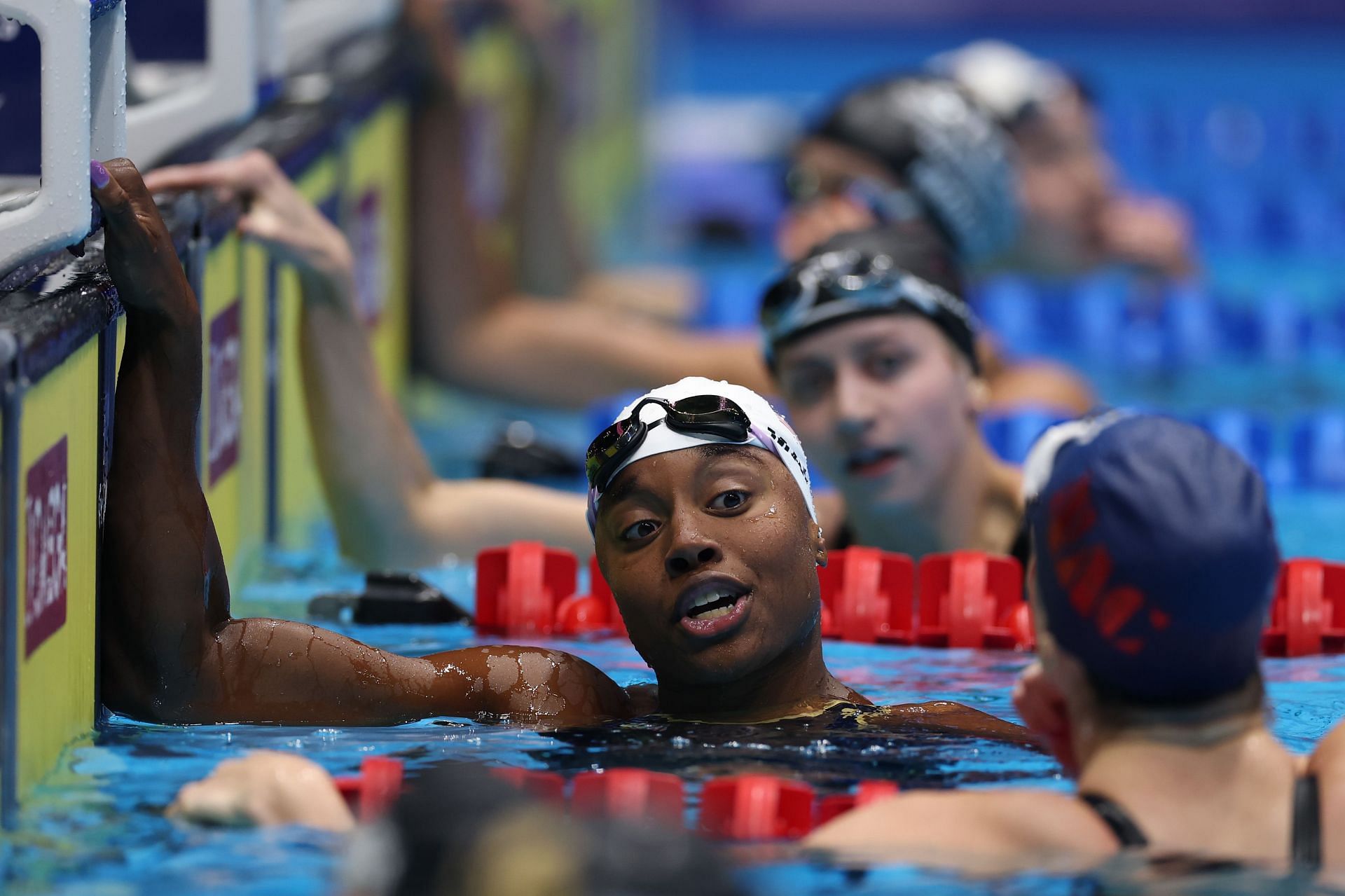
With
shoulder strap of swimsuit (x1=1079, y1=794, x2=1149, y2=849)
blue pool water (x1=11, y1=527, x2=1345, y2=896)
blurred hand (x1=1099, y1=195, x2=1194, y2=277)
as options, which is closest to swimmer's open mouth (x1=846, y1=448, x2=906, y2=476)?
blue pool water (x1=11, y1=527, x2=1345, y2=896)

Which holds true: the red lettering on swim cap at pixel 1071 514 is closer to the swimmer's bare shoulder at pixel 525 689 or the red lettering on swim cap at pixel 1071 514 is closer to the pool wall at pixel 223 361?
the swimmer's bare shoulder at pixel 525 689

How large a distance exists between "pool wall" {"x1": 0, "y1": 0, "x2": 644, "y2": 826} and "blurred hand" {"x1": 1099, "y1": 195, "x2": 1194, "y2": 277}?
2423 mm

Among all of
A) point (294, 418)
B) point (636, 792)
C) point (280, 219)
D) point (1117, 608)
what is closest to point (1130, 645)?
point (1117, 608)

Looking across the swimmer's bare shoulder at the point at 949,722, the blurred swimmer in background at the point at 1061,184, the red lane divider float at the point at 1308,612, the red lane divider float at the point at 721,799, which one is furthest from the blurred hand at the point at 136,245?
the blurred swimmer in background at the point at 1061,184

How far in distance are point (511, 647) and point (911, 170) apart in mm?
2975

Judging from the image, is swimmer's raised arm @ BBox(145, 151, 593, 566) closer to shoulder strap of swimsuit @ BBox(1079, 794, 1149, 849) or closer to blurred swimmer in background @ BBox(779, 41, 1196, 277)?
blurred swimmer in background @ BBox(779, 41, 1196, 277)

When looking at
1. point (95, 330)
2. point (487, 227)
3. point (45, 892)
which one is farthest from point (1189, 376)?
point (45, 892)

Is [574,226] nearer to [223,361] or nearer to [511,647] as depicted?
[223,361]

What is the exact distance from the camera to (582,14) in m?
11.3

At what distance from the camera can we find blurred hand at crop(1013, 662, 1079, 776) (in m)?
2.42

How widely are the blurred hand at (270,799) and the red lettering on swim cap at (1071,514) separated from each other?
2.81 ft

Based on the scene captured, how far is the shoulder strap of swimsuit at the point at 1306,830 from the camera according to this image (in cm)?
233

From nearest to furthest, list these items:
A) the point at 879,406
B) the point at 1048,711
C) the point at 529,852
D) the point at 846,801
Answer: the point at 529,852 < the point at 1048,711 < the point at 846,801 < the point at 879,406

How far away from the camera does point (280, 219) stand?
4.18 m
